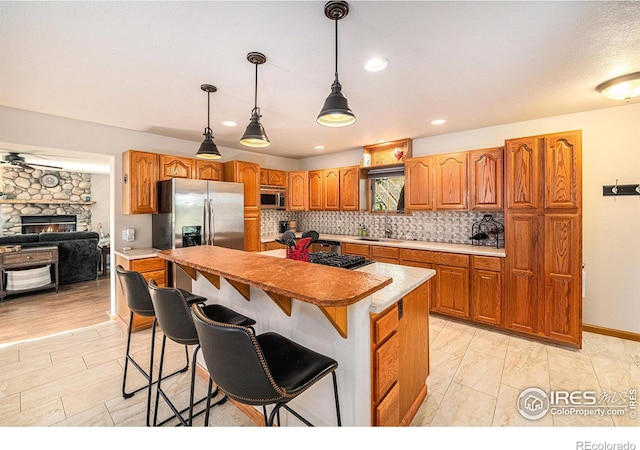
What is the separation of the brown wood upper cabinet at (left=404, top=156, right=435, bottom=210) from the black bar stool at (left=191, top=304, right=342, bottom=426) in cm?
317

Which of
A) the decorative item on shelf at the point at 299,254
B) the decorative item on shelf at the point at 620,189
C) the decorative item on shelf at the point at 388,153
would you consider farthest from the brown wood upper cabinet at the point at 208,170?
the decorative item on shelf at the point at 620,189

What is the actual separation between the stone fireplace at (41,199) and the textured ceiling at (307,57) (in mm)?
5711

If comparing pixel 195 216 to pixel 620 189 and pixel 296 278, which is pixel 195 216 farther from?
pixel 620 189

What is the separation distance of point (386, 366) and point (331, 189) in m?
3.81

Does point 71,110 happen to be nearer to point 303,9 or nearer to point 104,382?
point 104,382

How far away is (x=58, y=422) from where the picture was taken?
6.33 feet

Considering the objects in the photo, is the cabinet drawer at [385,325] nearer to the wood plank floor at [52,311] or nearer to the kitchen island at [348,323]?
the kitchen island at [348,323]

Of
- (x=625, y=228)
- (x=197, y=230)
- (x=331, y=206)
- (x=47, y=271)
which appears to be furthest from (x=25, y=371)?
(x=625, y=228)

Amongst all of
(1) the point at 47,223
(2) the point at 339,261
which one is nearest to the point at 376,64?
(2) the point at 339,261

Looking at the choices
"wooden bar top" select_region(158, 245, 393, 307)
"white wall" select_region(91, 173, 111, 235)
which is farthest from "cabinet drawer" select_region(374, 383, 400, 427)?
"white wall" select_region(91, 173, 111, 235)

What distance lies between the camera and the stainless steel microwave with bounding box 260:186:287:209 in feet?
16.7

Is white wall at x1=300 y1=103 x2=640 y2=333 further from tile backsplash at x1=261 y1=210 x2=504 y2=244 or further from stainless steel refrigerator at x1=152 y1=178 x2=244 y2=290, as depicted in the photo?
stainless steel refrigerator at x1=152 y1=178 x2=244 y2=290

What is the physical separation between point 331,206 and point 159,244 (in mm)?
2831

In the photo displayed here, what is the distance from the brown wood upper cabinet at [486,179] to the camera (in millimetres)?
3338
